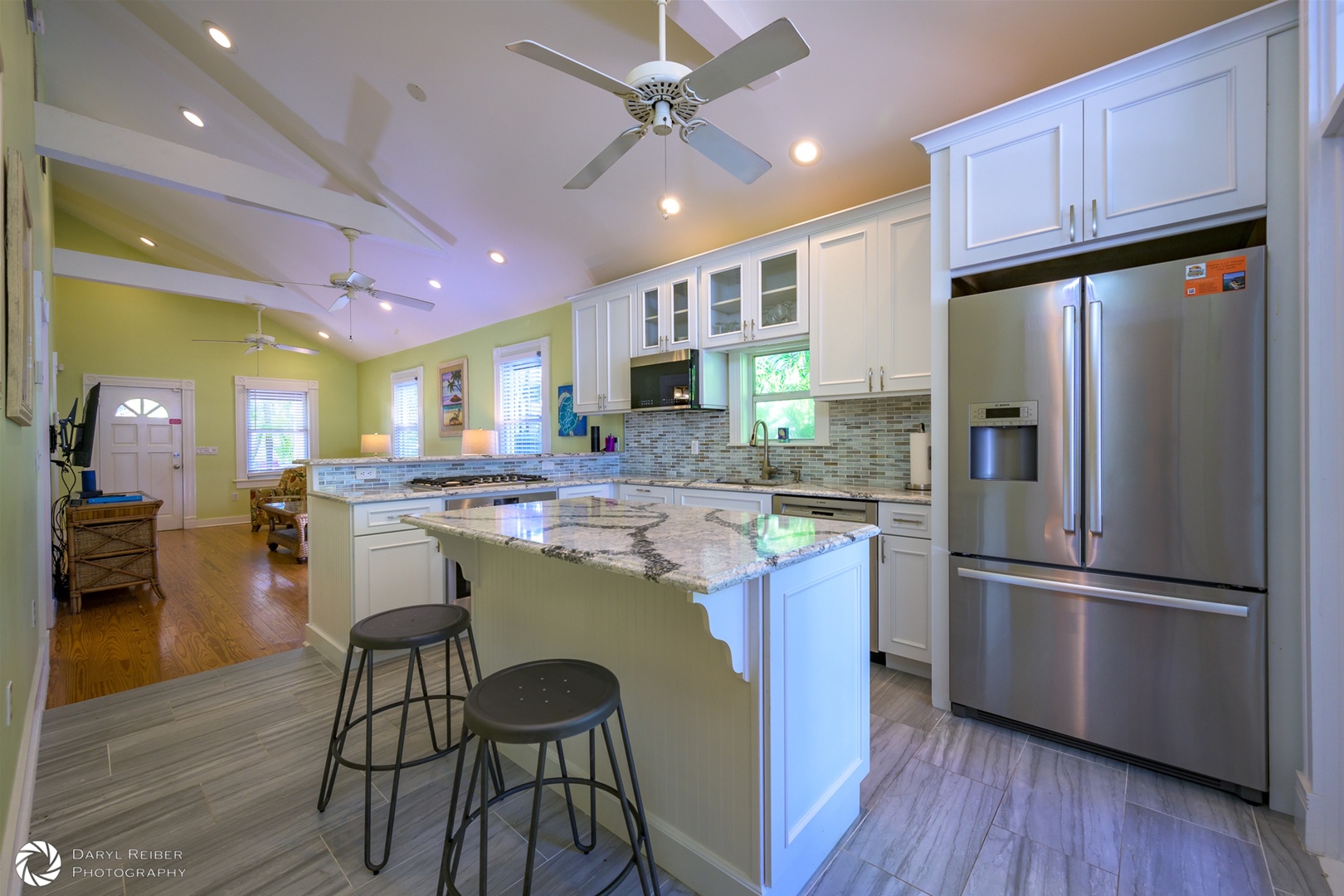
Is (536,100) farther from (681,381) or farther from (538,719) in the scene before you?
(538,719)

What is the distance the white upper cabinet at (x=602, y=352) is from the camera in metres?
4.26

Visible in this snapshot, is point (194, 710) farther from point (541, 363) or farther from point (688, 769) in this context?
point (541, 363)

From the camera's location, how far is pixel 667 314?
12.8 feet

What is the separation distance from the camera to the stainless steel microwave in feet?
12.2

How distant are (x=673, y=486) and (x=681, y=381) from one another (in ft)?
2.45

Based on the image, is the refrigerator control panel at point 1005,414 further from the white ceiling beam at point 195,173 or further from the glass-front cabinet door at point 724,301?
the white ceiling beam at point 195,173

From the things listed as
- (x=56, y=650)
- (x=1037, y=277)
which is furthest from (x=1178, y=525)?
(x=56, y=650)

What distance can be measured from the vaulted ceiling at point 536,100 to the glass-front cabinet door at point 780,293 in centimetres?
37

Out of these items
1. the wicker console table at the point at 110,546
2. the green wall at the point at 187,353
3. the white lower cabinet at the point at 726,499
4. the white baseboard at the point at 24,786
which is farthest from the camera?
the green wall at the point at 187,353

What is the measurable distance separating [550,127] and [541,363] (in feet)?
8.90

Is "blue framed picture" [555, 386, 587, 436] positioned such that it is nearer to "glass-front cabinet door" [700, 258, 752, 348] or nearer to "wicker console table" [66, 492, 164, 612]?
"glass-front cabinet door" [700, 258, 752, 348]

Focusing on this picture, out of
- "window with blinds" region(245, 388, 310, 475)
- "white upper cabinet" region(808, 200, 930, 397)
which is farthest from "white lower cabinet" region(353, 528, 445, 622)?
"window with blinds" region(245, 388, 310, 475)

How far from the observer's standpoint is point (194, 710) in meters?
2.37

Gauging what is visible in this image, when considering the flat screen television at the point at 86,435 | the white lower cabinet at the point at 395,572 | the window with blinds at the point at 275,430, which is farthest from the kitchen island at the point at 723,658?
the window with blinds at the point at 275,430
